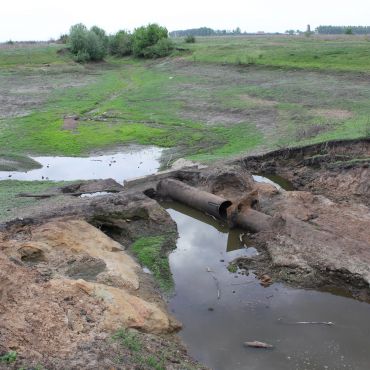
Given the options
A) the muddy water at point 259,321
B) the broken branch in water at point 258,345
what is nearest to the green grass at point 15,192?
the muddy water at point 259,321

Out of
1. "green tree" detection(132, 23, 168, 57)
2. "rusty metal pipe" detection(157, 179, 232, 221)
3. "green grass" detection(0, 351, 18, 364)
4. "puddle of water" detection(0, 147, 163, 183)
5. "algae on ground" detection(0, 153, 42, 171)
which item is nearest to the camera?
"green grass" detection(0, 351, 18, 364)

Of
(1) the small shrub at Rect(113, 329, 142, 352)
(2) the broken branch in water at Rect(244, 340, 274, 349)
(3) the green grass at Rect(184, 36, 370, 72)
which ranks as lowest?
(2) the broken branch in water at Rect(244, 340, 274, 349)

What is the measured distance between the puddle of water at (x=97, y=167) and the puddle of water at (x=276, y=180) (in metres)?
4.90

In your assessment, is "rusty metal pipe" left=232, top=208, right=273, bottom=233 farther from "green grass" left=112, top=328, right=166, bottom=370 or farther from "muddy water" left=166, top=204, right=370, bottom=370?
"green grass" left=112, top=328, right=166, bottom=370

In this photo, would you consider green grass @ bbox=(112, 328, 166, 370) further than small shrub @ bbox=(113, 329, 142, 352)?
No

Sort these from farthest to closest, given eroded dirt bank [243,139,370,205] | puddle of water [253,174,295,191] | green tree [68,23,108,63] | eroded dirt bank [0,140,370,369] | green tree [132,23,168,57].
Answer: green tree [132,23,168,57] < green tree [68,23,108,63] < puddle of water [253,174,295,191] < eroded dirt bank [243,139,370,205] < eroded dirt bank [0,140,370,369]

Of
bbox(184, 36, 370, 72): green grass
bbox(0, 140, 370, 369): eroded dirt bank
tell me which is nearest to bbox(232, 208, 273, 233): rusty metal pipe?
bbox(0, 140, 370, 369): eroded dirt bank

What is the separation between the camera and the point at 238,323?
34.8 ft

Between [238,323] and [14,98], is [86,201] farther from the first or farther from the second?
[14,98]

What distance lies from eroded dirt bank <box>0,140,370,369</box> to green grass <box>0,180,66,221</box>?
0.61 metres

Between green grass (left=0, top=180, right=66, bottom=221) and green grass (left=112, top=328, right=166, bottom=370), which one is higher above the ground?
green grass (left=0, top=180, right=66, bottom=221)

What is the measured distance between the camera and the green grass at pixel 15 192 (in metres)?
15.6

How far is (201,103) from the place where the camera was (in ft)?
113

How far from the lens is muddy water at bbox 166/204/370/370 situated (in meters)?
9.41
